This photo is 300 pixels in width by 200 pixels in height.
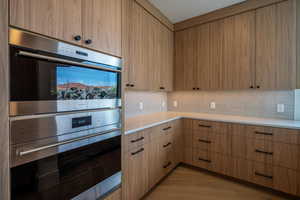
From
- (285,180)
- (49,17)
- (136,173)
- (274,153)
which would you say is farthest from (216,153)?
(49,17)

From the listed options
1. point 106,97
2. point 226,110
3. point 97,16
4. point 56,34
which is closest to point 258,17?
point 226,110

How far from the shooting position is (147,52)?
227 cm

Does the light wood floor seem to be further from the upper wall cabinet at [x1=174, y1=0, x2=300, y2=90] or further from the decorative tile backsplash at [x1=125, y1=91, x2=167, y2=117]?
the upper wall cabinet at [x1=174, y1=0, x2=300, y2=90]

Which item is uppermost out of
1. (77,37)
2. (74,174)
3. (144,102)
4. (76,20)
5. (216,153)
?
(76,20)

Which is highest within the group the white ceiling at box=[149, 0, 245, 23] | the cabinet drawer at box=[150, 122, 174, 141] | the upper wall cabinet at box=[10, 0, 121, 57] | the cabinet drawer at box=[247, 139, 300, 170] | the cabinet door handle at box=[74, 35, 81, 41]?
the white ceiling at box=[149, 0, 245, 23]

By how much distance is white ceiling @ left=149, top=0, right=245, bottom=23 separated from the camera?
2223 mm

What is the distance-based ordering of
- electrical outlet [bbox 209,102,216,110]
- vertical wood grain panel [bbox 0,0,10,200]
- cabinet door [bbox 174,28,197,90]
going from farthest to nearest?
electrical outlet [bbox 209,102,216,110]
cabinet door [bbox 174,28,197,90]
vertical wood grain panel [bbox 0,0,10,200]

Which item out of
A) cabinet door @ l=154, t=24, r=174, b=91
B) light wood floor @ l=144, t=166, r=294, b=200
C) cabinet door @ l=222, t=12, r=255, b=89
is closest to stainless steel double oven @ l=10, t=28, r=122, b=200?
light wood floor @ l=144, t=166, r=294, b=200

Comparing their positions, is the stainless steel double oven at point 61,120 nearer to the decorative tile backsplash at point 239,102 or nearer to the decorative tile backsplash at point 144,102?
the decorative tile backsplash at point 144,102

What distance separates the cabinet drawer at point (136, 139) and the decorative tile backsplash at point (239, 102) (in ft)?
5.18

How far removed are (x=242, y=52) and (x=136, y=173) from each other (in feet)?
7.79

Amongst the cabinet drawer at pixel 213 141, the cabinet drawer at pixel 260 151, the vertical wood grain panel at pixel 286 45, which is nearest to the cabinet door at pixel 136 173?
the cabinet drawer at pixel 213 141

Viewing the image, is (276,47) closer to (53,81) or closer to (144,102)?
(144,102)

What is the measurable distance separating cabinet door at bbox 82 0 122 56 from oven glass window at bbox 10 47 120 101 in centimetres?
22
